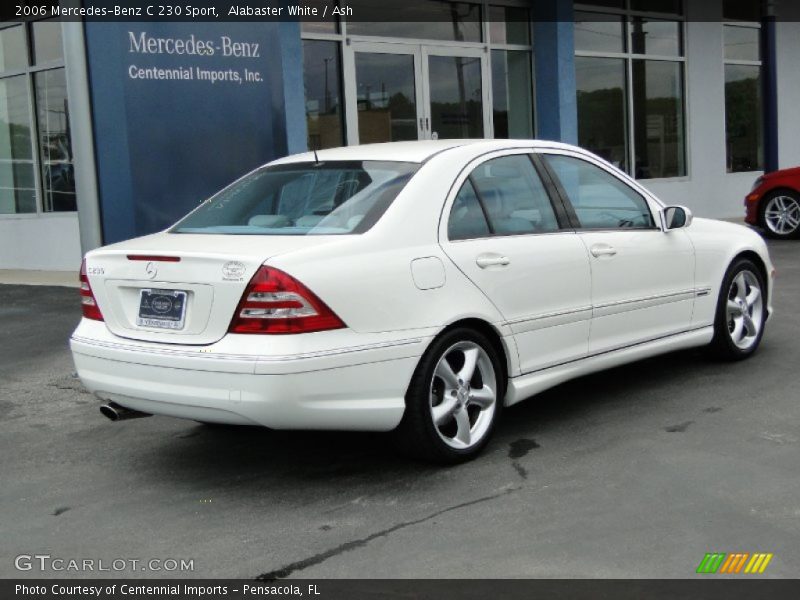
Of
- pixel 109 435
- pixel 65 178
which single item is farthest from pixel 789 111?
pixel 109 435

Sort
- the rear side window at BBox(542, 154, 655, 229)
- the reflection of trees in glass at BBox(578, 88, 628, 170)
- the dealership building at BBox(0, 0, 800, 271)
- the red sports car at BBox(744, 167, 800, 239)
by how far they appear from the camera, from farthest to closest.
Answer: the reflection of trees in glass at BBox(578, 88, 628, 170), the red sports car at BBox(744, 167, 800, 239), the dealership building at BBox(0, 0, 800, 271), the rear side window at BBox(542, 154, 655, 229)

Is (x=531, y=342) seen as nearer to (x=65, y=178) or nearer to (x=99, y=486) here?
(x=99, y=486)

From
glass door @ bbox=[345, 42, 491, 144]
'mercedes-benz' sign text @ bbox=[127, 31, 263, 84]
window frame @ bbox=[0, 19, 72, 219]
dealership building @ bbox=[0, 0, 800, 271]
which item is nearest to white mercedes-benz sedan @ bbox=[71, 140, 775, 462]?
dealership building @ bbox=[0, 0, 800, 271]

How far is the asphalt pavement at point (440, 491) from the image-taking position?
12.2 ft

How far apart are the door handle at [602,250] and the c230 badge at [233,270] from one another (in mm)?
2083

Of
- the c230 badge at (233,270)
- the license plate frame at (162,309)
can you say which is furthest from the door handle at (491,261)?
the license plate frame at (162,309)

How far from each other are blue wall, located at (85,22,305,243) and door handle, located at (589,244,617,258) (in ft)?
13.5

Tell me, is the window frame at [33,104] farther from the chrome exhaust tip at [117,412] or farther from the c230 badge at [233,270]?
the c230 badge at [233,270]

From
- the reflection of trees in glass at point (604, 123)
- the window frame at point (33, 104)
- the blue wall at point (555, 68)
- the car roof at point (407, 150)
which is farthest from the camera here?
the reflection of trees in glass at point (604, 123)

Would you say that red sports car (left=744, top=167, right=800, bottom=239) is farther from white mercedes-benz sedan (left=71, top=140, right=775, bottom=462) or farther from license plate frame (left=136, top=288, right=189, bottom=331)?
license plate frame (left=136, top=288, right=189, bottom=331)

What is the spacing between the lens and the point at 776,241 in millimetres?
14398

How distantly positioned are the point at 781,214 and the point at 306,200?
1115 cm

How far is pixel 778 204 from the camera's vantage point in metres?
14.5

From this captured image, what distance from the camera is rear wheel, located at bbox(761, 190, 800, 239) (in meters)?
14.3
